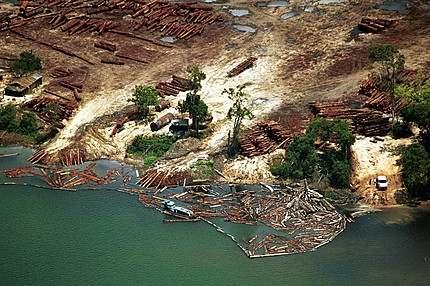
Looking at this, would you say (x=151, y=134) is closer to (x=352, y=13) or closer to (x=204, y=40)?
(x=204, y=40)

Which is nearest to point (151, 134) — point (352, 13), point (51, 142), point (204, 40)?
point (51, 142)

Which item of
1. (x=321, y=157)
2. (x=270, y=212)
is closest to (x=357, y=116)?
(x=321, y=157)

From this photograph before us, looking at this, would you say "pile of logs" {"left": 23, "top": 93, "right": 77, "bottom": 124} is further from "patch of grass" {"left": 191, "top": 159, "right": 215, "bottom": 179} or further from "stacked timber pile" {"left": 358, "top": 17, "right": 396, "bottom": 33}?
"stacked timber pile" {"left": 358, "top": 17, "right": 396, "bottom": 33}

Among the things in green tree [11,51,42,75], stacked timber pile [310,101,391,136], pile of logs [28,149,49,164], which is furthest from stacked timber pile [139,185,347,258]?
green tree [11,51,42,75]

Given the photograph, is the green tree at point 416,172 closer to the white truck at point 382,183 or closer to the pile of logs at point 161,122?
the white truck at point 382,183

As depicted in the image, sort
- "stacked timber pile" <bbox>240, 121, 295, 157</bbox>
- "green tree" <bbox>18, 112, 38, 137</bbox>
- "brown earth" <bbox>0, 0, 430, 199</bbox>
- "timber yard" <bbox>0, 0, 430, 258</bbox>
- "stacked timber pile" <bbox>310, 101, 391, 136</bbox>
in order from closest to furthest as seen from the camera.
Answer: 1. "timber yard" <bbox>0, 0, 430, 258</bbox>
2. "stacked timber pile" <bbox>240, 121, 295, 157</bbox>
3. "stacked timber pile" <bbox>310, 101, 391, 136</bbox>
4. "brown earth" <bbox>0, 0, 430, 199</bbox>
5. "green tree" <bbox>18, 112, 38, 137</bbox>

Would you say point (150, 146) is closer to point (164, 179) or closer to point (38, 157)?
point (164, 179)

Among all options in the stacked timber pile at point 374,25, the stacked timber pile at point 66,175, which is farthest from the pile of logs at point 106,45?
the stacked timber pile at point 374,25
